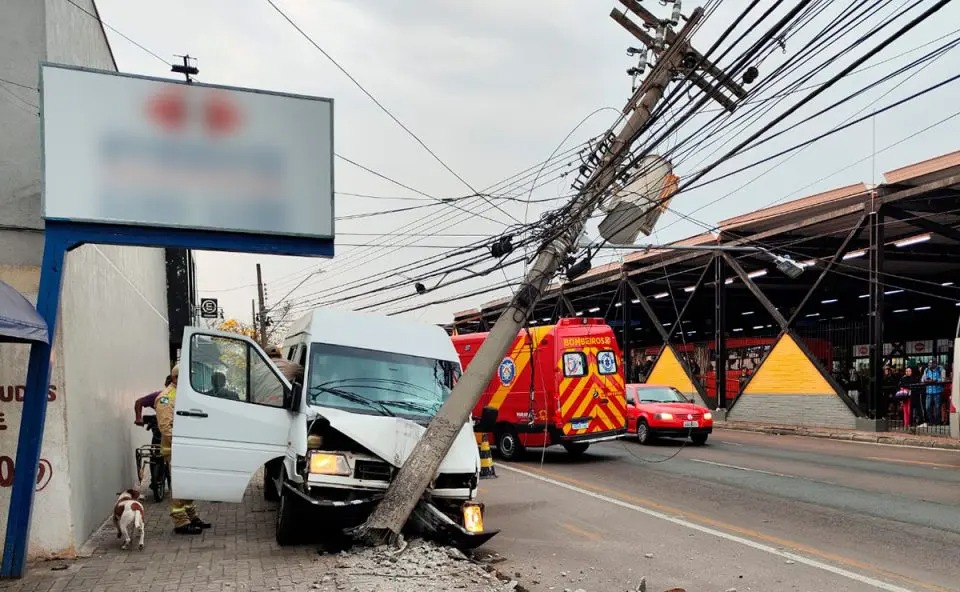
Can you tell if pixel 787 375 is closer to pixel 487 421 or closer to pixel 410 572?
pixel 487 421

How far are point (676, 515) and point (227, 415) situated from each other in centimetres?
570

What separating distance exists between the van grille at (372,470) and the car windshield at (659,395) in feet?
42.2

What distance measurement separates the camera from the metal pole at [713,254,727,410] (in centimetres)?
2709

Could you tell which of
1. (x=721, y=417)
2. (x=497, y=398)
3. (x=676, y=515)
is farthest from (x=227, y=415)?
(x=721, y=417)

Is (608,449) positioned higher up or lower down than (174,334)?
lower down

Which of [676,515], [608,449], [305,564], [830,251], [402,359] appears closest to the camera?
[305,564]

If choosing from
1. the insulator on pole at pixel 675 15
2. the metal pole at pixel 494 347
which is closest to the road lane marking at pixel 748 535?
the metal pole at pixel 494 347

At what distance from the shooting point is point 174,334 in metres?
27.7

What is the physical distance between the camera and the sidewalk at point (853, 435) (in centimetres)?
1798

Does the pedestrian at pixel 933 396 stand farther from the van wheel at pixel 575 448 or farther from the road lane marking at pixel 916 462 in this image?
the van wheel at pixel 575 448

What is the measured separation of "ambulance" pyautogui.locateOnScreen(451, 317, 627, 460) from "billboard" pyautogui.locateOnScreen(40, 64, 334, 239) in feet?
27.4

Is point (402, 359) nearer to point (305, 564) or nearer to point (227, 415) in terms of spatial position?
point (227, 415)

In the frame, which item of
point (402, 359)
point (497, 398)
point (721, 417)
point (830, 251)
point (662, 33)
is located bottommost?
point (721, 417)

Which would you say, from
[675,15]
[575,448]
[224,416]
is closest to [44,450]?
[224,416]
